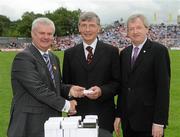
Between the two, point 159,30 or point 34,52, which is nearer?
point 34,52

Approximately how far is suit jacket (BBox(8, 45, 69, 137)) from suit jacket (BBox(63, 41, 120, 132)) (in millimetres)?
754

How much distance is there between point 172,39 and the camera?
7944 cm

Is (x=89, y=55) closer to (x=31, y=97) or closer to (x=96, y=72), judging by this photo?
(x=96, y=72)

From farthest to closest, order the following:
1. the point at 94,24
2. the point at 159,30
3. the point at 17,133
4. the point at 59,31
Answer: the point at 59,31 < the point at 159,30 < the point at 94,24 < the point at 17,133

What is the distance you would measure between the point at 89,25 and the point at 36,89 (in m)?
1.24

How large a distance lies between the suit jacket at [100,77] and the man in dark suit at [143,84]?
11 cm

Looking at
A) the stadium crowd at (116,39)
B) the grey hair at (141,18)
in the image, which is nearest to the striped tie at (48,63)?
the grey hair at (141,18)

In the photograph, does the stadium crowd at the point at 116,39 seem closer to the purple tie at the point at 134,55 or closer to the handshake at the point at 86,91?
the purple tie at the point at 134,55

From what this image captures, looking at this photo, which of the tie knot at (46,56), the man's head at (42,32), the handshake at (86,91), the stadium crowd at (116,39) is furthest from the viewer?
the stadium crowd at (116,39)

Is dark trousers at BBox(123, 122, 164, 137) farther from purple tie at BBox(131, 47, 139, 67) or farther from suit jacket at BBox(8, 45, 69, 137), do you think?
suit jacket at BBox(8, 45, 69, 137)

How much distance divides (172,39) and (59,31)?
115ft

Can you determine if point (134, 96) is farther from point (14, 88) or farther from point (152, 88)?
point (14, 88)

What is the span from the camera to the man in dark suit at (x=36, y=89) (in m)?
4.59

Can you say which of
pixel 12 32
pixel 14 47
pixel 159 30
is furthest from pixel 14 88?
pixel 12 32
